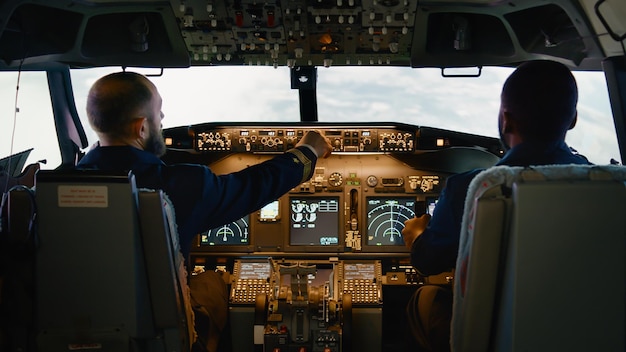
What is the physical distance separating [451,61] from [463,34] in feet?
0.56

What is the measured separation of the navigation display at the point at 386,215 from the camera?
11.8 ft

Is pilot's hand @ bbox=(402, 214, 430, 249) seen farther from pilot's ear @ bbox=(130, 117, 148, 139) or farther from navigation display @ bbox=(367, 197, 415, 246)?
navigation display @ bbox=(367, 197, 415, 246)

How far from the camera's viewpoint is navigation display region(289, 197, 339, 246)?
3600 millimetres

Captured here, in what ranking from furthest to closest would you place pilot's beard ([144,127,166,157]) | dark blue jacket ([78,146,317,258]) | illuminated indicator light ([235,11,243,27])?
illuminated indicator light ([235,11,243,27]) < pilot's beard ([144,127,166,157]) < dark blue jacket ([78,146,317,258])

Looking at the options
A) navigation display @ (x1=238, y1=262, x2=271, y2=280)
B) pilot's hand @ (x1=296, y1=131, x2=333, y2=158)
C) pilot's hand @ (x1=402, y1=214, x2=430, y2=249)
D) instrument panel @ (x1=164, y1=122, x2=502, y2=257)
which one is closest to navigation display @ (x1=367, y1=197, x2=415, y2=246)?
instrument panel @ (x1=164, y1=122, x2=502, y2=257)

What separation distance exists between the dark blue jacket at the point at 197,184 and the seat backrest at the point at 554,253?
2.53 ft

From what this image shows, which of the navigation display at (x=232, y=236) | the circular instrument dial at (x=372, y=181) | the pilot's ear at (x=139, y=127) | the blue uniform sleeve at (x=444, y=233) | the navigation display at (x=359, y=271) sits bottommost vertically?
the navigation display at (x=359, y=271)

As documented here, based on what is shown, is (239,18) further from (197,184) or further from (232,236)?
(232,236)

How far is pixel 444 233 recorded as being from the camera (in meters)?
2.21

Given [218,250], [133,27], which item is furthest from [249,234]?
[133,27]

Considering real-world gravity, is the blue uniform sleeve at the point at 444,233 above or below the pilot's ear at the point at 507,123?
below

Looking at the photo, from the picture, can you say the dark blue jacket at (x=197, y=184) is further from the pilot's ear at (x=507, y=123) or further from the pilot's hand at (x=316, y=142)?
the pilot's ear at (x=507, y=123)

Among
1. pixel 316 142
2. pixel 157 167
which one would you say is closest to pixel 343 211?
pixel 316 142

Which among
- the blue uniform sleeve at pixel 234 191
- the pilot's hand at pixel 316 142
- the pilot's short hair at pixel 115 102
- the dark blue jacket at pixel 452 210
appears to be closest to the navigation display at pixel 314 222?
the pilot's hand at pixel 316 142
